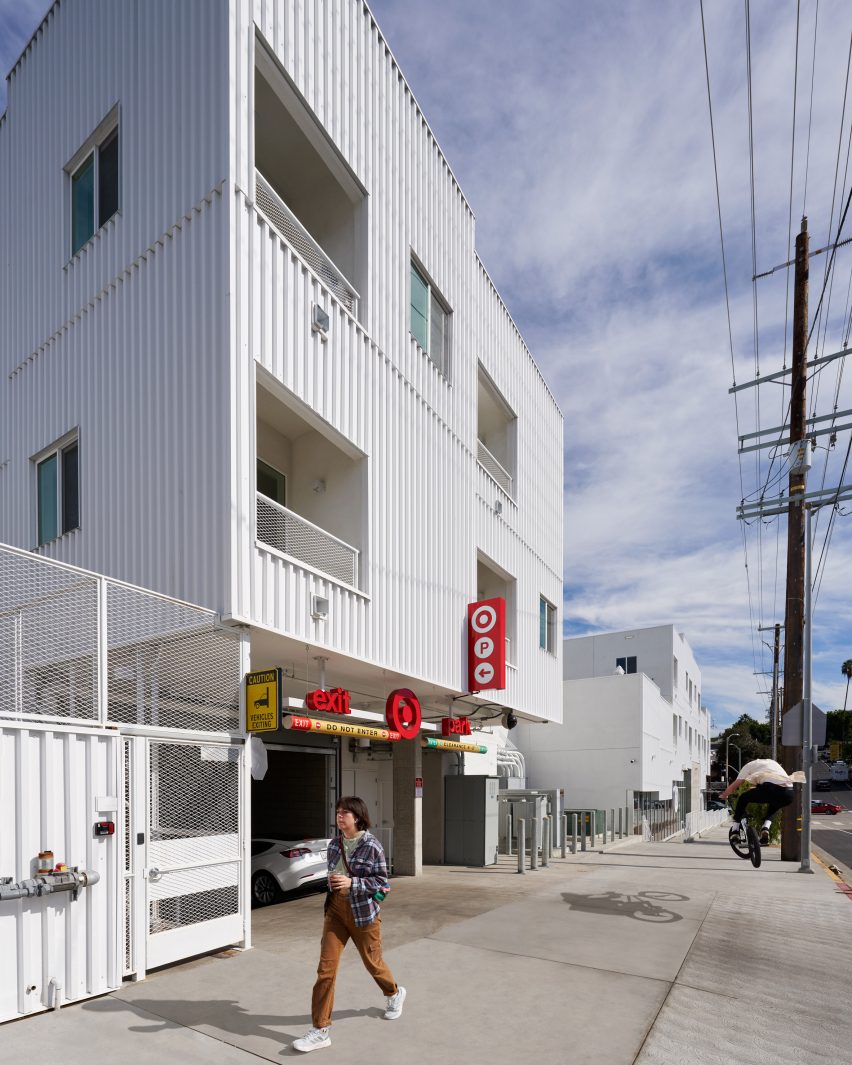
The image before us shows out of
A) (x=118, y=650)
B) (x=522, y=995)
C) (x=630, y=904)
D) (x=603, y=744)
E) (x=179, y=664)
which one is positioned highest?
(x=118, y=650)

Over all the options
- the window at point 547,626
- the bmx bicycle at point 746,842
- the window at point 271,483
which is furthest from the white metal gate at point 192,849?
the window at point 547,626

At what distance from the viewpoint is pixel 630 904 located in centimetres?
1184

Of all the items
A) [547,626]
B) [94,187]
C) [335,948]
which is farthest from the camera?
[547,626]

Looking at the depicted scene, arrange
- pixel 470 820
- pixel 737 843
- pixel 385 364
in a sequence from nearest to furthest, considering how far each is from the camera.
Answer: pixel 737 843 → pixel 385 364 → pixel 470 820

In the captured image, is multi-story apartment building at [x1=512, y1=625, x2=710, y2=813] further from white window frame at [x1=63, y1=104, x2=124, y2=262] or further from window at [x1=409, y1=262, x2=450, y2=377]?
white window frame at [x1=63, y1=104, x2=124, y2=262]

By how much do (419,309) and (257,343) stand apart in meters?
5.83

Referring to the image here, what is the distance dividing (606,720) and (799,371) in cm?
1639

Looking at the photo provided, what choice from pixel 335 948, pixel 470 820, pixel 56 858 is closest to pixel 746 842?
pixel 470 820

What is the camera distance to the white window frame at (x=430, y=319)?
582 inches

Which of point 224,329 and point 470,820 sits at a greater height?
point 224,329

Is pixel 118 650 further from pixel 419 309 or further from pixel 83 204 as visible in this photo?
pixel 419 309

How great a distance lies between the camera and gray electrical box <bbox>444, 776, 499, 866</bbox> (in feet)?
58.3

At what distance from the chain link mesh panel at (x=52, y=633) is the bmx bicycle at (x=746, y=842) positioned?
28.9 feet

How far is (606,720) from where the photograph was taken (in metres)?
31.0
